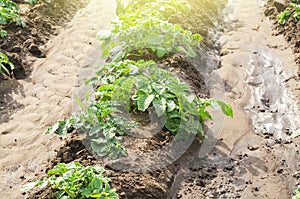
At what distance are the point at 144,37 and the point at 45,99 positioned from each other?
1356mm

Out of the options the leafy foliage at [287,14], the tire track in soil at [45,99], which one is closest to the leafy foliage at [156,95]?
the tire track in soil at [45,99]

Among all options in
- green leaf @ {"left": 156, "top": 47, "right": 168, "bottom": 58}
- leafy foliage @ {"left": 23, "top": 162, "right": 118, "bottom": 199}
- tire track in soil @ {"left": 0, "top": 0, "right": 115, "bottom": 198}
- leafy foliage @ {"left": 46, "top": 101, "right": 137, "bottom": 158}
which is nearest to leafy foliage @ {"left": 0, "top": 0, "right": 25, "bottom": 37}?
tire track in soil @ {"left": 0, "top": 0, "right": 115, "bottom": 198}

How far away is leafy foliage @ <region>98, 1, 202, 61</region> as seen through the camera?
5332 mm

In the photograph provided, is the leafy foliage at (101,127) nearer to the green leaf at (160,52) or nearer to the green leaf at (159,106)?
the green leaf at (159,106)

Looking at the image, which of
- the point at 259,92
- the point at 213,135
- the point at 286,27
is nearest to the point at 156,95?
the point at 213,135

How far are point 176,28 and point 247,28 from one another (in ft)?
6.62

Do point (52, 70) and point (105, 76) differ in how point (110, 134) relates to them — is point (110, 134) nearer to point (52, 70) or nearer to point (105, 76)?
point (105, 76)

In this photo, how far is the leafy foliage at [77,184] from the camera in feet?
10.9

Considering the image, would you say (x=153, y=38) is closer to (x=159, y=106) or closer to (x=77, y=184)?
(x=159, y=106)

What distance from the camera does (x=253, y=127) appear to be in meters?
4.99

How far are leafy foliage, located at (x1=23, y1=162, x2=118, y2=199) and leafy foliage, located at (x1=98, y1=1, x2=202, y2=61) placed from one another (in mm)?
2106

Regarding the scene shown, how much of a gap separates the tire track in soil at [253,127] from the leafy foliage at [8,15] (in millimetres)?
2832

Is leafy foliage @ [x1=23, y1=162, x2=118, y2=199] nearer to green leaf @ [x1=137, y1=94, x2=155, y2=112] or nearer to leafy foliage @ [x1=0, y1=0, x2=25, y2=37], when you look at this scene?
green leaf @ [x1=137, y1=94, x2=155, y2=112]

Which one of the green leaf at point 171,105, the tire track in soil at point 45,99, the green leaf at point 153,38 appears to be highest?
the green leaf at point 153,38
